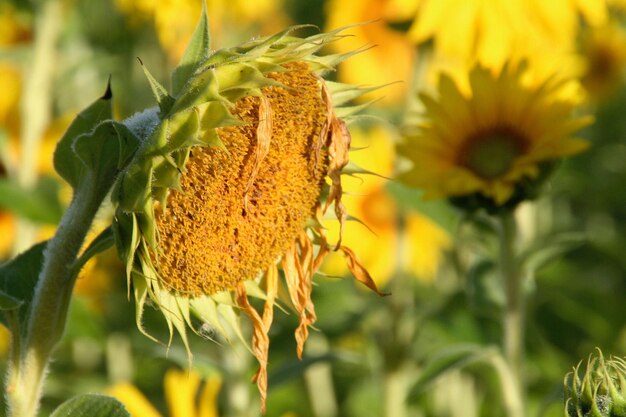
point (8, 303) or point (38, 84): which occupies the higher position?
point (8, 303)

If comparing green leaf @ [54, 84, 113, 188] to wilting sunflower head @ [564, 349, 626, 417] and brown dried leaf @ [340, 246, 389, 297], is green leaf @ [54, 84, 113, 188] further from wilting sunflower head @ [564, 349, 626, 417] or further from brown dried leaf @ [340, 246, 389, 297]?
wilting sunflower head @ [564, 349, 626, 417]

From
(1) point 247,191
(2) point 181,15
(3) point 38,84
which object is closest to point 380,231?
(2) point 181,15

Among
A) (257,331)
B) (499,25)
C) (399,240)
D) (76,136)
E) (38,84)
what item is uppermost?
(76,136)

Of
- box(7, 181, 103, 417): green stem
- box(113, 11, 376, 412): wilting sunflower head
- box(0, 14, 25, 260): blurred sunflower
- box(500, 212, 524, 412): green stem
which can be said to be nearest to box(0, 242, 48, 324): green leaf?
box(7, 181, 103, 417): green stem

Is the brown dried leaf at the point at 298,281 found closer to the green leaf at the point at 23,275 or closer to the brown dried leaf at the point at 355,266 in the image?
the brown dried leaf at the point at 355,266

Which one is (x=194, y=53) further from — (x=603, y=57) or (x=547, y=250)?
(x=603, y=57)

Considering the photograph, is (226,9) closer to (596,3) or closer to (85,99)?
(85,99)

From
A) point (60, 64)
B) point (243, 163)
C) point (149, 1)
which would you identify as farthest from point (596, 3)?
point (243, 163)
